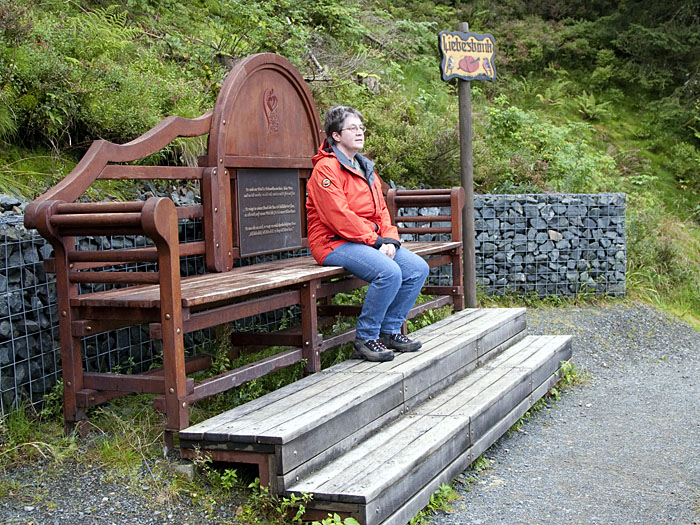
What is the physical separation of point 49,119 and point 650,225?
8.00 m

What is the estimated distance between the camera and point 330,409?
12.1ft

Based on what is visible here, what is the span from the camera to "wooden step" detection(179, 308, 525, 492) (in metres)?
3.37

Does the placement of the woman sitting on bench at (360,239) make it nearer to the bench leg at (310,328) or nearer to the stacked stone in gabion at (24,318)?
the bench leg at (310,328)

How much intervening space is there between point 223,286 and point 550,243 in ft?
19.5

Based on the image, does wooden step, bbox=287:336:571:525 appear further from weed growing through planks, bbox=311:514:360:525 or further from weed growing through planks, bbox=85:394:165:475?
weed growing through planks, bbox=85:394:165:475

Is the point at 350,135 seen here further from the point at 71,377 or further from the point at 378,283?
the point at 71,377

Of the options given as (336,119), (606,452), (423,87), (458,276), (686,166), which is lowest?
(606,452)

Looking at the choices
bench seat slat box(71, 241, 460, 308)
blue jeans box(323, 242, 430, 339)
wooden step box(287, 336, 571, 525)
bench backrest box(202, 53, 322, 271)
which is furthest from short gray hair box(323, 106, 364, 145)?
wooden step box(287, 336, 571, 525)

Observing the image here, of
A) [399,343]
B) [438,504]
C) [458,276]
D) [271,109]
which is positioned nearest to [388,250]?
[399,343]

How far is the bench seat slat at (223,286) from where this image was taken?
12.1 feet

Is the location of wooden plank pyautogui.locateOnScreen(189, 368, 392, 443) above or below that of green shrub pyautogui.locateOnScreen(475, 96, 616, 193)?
below

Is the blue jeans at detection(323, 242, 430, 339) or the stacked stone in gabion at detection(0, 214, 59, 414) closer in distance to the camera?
the stacked stone in gabion at detection(0, 214, 59, 414)

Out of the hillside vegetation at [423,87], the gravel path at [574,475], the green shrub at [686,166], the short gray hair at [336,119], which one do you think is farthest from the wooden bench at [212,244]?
the green shrub at [686,166]

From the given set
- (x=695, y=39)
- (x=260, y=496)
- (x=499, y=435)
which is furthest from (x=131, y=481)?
(x=695, y=39)
